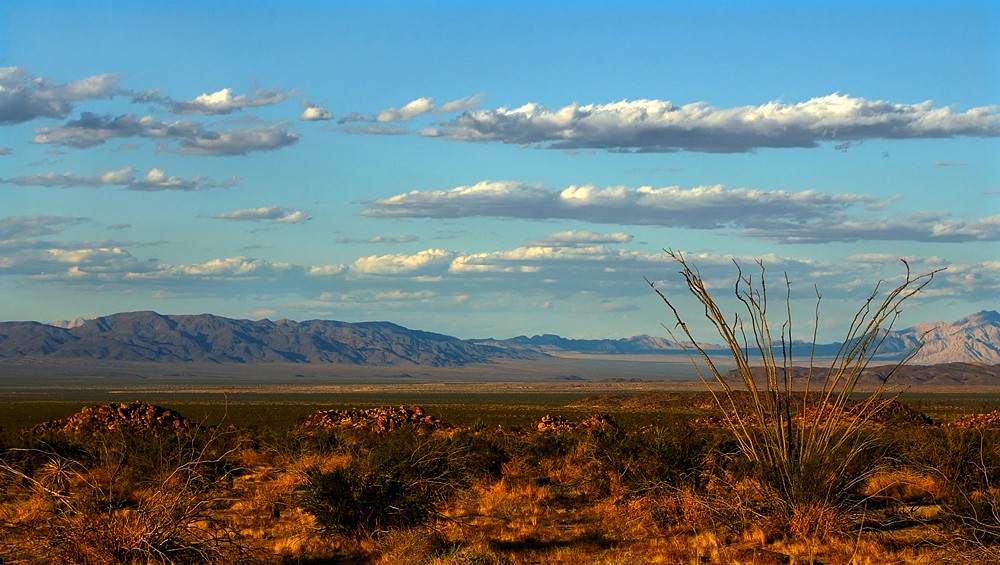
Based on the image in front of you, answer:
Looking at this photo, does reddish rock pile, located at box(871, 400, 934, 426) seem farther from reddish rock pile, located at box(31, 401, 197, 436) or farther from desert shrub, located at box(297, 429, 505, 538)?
desert shrub, located at box(297, 429, 505, 538)

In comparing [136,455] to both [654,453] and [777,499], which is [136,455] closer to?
[654,453]

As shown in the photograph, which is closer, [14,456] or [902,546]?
[902,546]

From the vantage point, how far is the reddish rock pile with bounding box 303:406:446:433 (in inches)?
2080

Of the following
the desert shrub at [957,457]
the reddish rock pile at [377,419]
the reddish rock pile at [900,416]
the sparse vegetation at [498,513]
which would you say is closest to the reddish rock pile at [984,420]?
the reddish rock pile at [900,416]

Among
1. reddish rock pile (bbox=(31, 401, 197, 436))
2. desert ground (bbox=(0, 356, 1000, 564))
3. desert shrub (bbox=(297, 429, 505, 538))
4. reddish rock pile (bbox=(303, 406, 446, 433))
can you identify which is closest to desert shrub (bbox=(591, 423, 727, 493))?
desert ground (bbox=(0, 356, 1000, 564))

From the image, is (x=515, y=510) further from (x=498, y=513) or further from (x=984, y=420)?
(x=984, y=420)

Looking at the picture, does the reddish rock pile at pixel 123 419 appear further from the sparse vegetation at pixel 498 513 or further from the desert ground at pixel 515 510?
the sparse vegetation at pixel 498 513

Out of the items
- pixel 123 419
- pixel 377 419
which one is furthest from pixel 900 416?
pixel 123 419

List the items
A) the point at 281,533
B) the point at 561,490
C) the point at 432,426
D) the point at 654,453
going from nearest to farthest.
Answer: the point at 281,533
the point at 654,453
the point at 561,490
the point at 432,426

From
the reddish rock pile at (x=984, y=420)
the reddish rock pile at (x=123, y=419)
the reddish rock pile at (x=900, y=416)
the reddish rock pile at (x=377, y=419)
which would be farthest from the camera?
the reddish rock pile at (x=377, y=419)

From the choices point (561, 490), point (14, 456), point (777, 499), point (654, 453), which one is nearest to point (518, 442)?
point (561, 490)

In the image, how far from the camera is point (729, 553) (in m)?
16.5

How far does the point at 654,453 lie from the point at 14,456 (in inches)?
635

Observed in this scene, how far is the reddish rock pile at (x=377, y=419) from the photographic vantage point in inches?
2080
